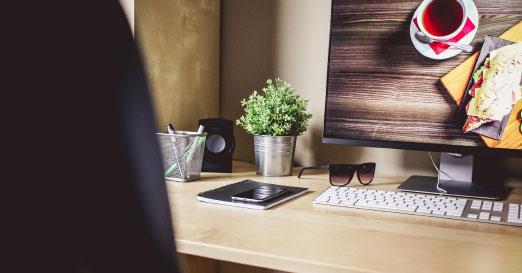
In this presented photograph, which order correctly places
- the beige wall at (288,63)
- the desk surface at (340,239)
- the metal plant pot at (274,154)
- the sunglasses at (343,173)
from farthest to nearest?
1. the beige wall at (288,63)
2. the metal plant pot at (274,154)
3. the sunglasses at (343,173)
4. the desk surface at (340,239)

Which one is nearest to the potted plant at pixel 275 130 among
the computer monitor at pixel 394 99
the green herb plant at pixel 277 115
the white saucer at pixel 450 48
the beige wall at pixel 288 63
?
the green herb plant at pixel 277 115

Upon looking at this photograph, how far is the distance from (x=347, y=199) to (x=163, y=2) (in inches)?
31.2

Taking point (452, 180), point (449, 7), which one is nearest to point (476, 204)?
point (452, 180)

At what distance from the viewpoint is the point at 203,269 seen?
1.64 meters

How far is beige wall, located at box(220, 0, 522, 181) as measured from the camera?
1.49 m

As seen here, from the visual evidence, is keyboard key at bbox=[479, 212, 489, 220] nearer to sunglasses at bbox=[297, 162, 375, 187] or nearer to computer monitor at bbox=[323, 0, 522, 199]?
computer monitor at bbox=[323, 0, 522, 199]

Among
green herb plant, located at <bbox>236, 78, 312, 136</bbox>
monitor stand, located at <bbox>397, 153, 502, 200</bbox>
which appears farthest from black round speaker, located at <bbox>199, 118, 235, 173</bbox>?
monitor stand, located at <bbox>397, 153, 502, 200</bbox>

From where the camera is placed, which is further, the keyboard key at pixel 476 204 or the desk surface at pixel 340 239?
the keyboard key at pixel 476 204

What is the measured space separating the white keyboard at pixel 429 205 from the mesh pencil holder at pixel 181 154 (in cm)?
37

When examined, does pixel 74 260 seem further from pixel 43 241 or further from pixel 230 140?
pixel 230 140

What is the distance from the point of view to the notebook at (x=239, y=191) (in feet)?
3.15

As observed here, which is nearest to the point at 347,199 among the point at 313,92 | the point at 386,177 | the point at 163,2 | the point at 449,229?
the point at 449,229

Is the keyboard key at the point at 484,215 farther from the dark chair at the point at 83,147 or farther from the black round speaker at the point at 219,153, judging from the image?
the dark chair at the point at 83,147

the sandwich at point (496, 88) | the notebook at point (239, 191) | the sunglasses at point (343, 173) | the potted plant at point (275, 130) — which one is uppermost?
the sandwich at point (496, 88)
